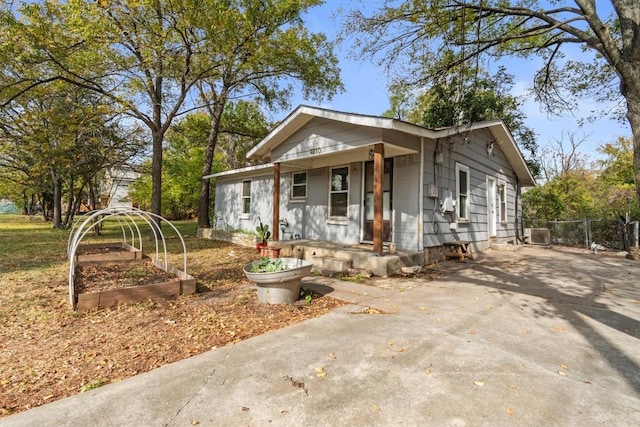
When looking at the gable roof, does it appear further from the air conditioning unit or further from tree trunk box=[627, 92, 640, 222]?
tree trunk box=[627, 92, 640, 222]

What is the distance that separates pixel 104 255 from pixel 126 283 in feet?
8.55

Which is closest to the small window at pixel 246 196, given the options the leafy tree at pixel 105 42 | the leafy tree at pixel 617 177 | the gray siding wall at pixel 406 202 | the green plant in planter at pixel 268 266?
the leafy tree at pixel 105 42

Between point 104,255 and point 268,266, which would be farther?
point 104,255

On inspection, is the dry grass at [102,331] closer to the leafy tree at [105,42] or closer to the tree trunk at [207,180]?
the leafy tree at [105,42]

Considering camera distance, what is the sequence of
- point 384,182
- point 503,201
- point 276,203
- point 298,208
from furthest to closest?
1. point 503,201
2. point 298,208
3. point 276,203
4. point 384,182

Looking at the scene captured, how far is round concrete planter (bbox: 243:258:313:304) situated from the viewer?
14.1 feet

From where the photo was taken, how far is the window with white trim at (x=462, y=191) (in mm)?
8641

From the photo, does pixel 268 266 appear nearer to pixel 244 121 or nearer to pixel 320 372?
pixel 320 372

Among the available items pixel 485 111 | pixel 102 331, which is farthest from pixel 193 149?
pixel 102 331

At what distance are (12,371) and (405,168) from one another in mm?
7183

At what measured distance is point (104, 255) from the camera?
286 inches

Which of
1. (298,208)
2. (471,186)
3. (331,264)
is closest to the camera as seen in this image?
(331,264)

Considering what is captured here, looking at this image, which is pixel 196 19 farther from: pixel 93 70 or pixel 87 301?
pixel 87 301

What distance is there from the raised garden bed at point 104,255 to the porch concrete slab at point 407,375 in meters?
5.72
